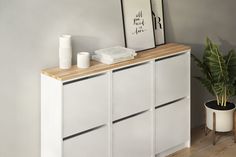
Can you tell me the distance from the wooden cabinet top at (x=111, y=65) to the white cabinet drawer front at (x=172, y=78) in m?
0.06

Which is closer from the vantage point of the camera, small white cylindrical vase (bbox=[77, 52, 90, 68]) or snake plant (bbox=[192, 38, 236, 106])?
small white cylindrical vase (bbox=[77, 52, 90, 68])

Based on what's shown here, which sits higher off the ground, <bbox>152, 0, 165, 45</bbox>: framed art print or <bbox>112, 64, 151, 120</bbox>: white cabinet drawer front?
<bbox>152, 0, 165, 45</bbox>: framed art print

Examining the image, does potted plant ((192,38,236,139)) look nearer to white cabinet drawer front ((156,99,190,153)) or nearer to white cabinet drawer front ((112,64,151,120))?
white cabinet drawer front ((156,99,190,153))

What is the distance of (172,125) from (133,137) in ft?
1.47

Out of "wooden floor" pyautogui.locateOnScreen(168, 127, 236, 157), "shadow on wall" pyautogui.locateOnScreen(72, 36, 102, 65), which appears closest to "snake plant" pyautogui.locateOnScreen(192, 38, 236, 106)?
"wooden floor" pyautogui.locateOnScreen(168, 127, 236, 157)

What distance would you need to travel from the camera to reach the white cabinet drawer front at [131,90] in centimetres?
349

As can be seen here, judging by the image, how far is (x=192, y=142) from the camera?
4.31 m

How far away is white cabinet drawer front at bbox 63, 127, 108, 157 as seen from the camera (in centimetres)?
327

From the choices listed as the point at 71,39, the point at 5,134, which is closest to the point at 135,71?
the point at 71,39

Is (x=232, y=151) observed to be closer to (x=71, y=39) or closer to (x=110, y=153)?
(x=110, y=153)

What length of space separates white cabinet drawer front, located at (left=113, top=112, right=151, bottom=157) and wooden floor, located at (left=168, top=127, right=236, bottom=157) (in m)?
0.40

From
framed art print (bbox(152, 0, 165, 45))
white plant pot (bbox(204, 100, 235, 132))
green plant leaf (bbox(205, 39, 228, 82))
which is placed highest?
framed art print (bbox(152, 0, 165, 45))

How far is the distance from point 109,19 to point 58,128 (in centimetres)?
95

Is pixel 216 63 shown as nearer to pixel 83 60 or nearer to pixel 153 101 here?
pixel 153 101
